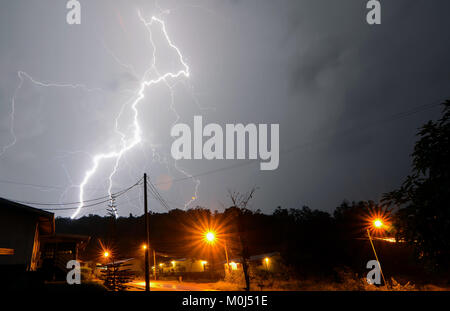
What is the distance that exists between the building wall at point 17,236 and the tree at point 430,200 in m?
17.2

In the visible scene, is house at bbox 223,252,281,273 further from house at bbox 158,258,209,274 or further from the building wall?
the building wall

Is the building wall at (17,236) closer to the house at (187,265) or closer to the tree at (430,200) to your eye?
the tree at (430,200)

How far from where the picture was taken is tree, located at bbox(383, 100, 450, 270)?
5.63m

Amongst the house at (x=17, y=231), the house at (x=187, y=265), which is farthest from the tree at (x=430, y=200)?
the house at (x=187, y=265)

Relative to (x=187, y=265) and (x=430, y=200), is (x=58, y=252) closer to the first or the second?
(x=187, y=265)

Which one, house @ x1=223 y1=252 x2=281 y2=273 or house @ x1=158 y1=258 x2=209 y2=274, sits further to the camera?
house @ x1=158 y1=258 x2=209 y2=274

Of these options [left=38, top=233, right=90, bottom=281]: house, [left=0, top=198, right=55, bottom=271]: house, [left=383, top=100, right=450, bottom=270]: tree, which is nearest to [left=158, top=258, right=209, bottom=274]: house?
[left=38, top=233, right=90, bottom=281]: house

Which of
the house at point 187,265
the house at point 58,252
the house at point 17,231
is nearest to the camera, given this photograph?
the house at point 17,231

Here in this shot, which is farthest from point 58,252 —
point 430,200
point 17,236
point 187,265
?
point 430,200

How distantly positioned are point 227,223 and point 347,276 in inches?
1056

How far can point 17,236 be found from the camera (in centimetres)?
1326

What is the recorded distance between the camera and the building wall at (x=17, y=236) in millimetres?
12797

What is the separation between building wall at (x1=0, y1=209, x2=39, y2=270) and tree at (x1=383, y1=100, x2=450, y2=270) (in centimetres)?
1722

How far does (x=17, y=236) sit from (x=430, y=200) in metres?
18.2
